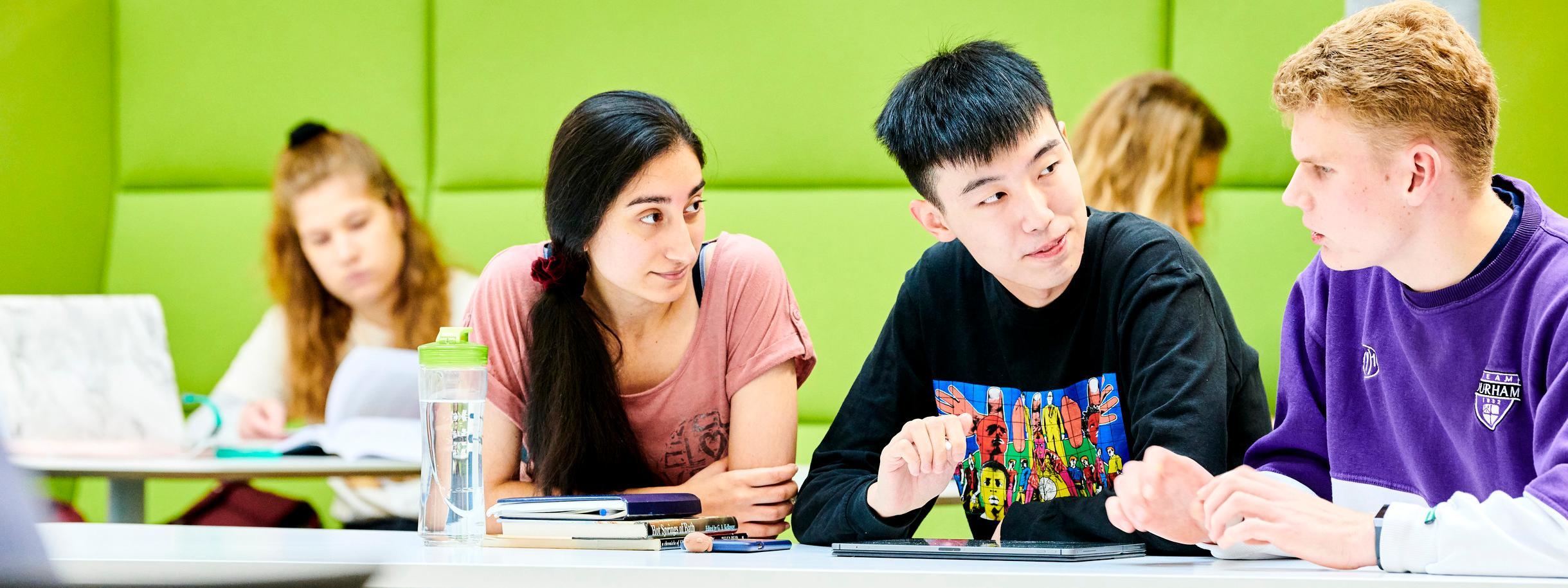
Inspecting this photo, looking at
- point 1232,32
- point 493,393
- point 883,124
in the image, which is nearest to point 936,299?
point 883,124

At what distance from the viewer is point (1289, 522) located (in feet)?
3.07

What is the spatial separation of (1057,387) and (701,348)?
468 millimetres

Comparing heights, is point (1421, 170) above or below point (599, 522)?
above

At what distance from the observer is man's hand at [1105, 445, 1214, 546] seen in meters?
1.03

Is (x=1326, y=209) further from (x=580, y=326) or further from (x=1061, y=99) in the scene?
(x=1061, y=99)

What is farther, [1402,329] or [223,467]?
[223,467]

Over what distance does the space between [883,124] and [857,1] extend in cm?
157

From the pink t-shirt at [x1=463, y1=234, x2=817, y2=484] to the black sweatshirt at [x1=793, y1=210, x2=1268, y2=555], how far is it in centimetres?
17

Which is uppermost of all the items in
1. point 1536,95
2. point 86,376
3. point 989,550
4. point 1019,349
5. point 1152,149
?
point 1536,95

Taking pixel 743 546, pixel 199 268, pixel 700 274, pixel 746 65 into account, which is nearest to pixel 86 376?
pixel 199 268

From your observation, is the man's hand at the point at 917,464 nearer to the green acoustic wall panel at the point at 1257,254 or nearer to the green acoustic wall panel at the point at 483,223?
the green acoustic wall panel at the point at 1257,254

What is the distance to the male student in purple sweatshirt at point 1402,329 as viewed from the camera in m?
0.95

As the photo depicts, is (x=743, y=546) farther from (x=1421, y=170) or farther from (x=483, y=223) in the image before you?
(x=483, y=223)

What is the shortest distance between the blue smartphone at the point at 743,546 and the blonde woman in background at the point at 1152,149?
1.66 m
